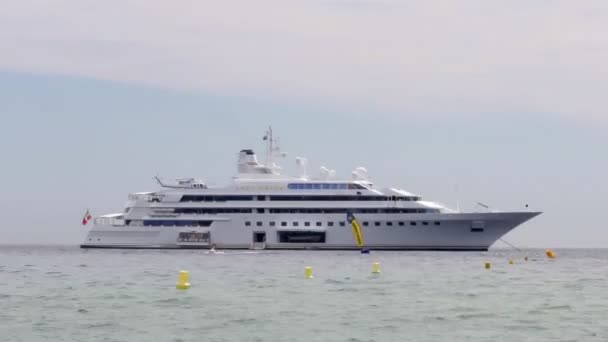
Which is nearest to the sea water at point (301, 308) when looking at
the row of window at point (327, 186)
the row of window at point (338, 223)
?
the row of window at point (338, 223)

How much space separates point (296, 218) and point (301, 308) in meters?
61.1

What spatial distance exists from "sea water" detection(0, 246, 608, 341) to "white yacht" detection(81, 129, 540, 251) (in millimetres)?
44031

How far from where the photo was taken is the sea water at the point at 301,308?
21.6 meters

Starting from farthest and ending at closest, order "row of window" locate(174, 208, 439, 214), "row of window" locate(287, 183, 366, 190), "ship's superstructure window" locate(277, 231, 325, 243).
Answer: "ship's superstructure window" locate(277, 231, 325, 243) < "row of window" locate(287, 183, 366, 190) < "row of window" locate(174, 208, 439, 214)

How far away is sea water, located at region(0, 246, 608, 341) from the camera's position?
21.6m

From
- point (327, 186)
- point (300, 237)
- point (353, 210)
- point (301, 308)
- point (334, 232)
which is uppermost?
point (327, 186)

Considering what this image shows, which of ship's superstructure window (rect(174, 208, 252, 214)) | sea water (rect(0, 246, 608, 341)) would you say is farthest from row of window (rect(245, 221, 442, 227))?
sea water (rect(0, 246, 608, 341))

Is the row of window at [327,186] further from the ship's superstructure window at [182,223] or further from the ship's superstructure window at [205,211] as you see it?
the ship's superstructure window at [182,223]

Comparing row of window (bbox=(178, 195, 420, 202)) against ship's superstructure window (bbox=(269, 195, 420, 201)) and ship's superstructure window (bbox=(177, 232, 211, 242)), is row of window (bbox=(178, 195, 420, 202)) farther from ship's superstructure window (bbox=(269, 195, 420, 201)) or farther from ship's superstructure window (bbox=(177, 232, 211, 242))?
ship's superstructure window (bbox=(177, 232, 211, 242))

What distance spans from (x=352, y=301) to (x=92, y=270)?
70.5 ft

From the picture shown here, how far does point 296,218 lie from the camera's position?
3462 inches

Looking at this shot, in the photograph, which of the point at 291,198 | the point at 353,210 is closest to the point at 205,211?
the point at 291,198

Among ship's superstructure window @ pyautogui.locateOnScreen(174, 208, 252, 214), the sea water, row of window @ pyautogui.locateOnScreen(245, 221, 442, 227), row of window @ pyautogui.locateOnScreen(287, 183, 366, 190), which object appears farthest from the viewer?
ship's superstructure window @ pyautogui.locateOnScreen(174, 208, 252, 214)

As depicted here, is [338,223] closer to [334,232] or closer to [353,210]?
[334,232]
